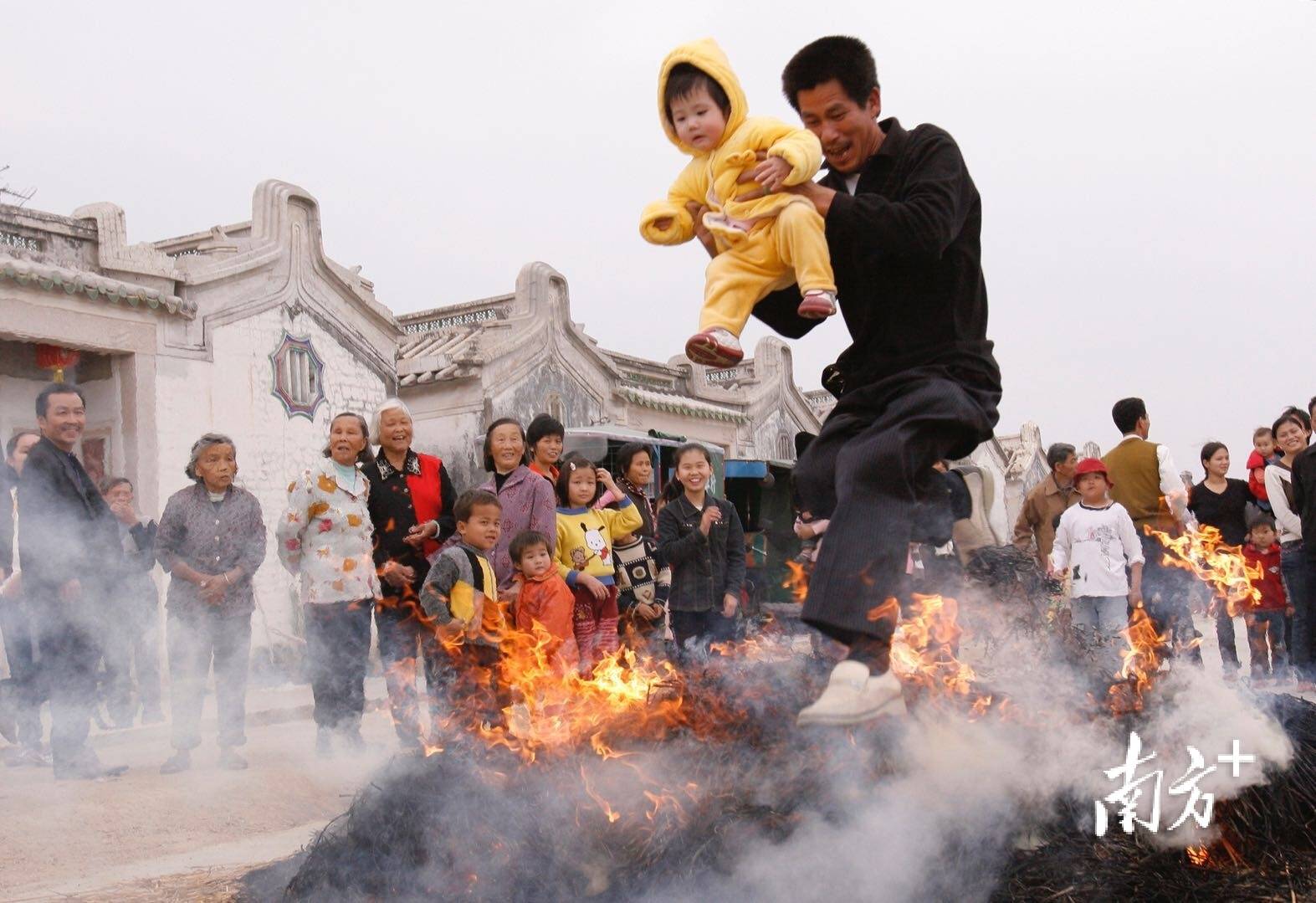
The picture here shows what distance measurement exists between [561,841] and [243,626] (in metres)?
3.88

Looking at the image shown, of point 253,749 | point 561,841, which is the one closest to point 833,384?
point 561,841

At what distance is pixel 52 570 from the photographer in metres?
6.15

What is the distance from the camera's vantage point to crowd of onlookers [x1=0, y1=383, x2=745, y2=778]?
605cm

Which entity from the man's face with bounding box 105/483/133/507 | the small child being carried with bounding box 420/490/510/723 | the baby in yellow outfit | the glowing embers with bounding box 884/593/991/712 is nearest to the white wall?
the man's face with bounding box 105/483/133/507

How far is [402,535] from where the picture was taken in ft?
21.2

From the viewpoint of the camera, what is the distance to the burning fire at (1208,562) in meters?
7.67

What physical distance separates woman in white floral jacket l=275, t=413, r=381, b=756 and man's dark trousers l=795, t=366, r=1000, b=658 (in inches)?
142

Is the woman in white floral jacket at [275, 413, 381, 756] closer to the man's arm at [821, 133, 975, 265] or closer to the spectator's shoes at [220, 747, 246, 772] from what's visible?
the spectator's shoes at [220, 747, 246, 772]

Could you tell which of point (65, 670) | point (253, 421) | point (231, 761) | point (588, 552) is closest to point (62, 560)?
point (65, 670)

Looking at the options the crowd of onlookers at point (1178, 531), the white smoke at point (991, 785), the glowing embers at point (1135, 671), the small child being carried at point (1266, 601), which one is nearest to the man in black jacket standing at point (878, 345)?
the white smoke at point (991, 785)

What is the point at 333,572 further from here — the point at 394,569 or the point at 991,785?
the point at 991,785

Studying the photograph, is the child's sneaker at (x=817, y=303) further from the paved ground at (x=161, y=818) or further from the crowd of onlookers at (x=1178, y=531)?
the crowd of onlookers at (x=1178, y=531)

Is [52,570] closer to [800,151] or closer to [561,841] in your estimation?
[561,841]

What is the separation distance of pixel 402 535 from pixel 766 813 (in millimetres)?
3657
